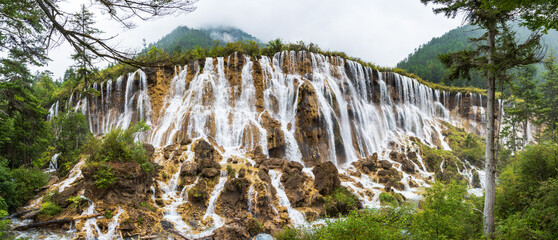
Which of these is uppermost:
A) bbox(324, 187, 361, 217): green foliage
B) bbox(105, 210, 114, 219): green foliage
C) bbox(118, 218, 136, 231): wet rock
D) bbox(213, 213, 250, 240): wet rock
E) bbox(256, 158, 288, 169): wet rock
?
bbox(256, 158, 288, 169): wet rock

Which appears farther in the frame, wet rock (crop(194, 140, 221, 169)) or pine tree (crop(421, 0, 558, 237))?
wet rock (crop(194, 140, 221, 169))

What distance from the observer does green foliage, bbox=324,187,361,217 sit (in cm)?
1477

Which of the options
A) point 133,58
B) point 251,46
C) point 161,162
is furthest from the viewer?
point 251,46

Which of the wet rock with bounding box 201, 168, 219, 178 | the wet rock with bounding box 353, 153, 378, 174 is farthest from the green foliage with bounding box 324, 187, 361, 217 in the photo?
the wet rock with bounding box 201, 168, 219, 178

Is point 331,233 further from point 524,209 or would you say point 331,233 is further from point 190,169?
point 190,169

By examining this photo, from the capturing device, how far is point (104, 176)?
1230cm

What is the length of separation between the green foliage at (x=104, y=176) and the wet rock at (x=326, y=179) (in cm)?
1165

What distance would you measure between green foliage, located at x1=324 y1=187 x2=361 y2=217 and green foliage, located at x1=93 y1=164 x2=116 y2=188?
1171cm

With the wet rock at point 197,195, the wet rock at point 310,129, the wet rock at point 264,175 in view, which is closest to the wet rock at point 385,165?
the wet rock at point 310,129

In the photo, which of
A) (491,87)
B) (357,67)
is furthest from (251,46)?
(491,87)

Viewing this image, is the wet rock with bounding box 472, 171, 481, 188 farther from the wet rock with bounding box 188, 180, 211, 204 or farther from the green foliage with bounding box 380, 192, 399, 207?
the wet rock with bounding box 188, 180, 211, 204

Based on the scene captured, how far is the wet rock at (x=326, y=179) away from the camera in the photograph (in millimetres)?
15914

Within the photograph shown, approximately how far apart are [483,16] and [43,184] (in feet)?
73.7

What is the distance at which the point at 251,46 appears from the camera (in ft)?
96.8
